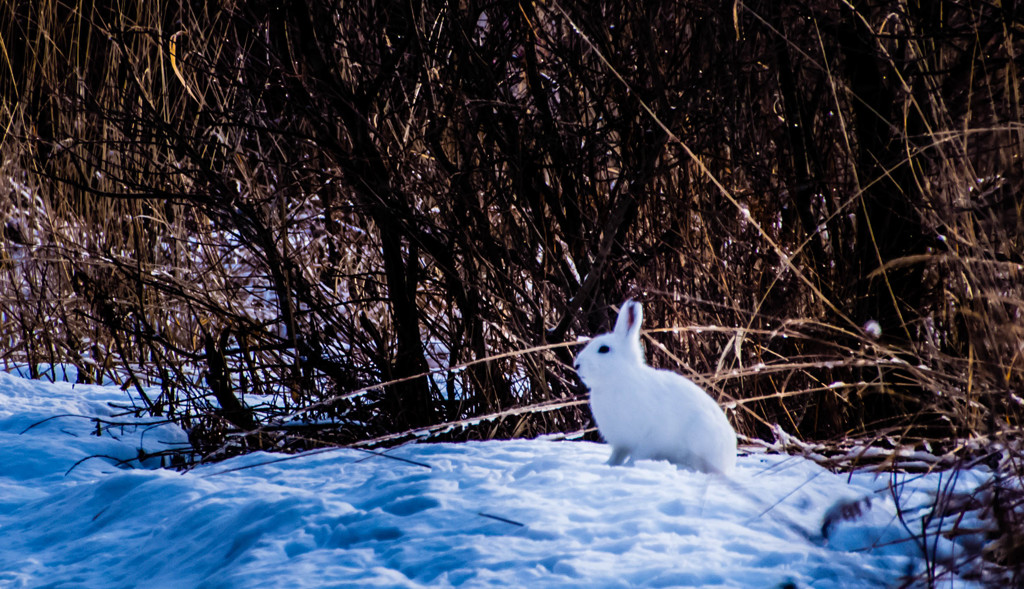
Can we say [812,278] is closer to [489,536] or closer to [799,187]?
[799,187]

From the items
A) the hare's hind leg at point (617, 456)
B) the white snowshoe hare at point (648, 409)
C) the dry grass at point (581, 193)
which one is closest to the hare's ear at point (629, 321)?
the white snowshoe hare at point (648, 409)

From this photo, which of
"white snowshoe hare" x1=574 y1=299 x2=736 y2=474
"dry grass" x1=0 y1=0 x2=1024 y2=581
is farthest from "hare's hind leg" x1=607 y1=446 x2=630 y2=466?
"dry grass" x1=0 y1=0 x2=1024 y2=581

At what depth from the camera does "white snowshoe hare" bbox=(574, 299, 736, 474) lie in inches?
76.7

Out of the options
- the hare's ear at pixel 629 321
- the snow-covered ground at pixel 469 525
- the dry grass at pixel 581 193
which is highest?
the dry grass at pixel 581 193

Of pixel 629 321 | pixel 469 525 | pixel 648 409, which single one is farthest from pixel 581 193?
pixel 469 525

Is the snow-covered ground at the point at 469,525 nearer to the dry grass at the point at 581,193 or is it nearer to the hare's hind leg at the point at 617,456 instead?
the hare's hind leg at the point at 617,456

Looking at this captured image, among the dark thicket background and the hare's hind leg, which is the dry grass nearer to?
the dark thicket background

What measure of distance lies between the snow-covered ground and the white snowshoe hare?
0.28 feet

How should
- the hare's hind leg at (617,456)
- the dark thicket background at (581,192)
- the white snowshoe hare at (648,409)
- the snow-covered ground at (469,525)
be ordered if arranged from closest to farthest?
the snow-covered ground at (469,525) < the white snowshoe hare at (648,409) < the hare's hind leg at (617,456) < the dark thicket background at (581,192)

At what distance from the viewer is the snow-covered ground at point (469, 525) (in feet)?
5.54

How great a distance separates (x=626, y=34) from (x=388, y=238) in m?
1.26

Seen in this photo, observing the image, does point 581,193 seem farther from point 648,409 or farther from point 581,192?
point 648,409

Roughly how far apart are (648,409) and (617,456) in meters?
0.20

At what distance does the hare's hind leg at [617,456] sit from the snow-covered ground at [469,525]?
32 millimetres
